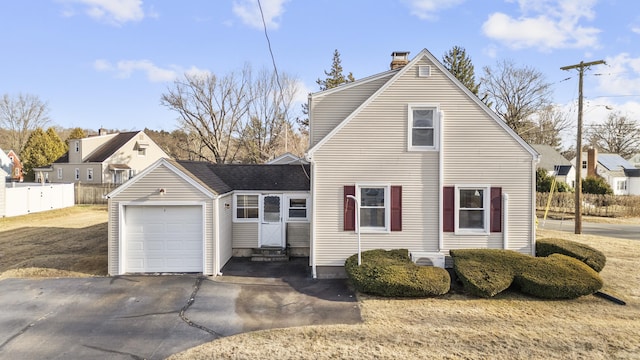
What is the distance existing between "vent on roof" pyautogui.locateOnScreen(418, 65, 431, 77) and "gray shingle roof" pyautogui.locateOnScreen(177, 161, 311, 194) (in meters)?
5.74

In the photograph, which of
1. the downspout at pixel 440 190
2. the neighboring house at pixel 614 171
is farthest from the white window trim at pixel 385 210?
the neighboring house at pixel 614 171

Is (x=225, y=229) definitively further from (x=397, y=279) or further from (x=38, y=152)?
(x=38, y=152)

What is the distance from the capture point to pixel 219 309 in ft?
28.0

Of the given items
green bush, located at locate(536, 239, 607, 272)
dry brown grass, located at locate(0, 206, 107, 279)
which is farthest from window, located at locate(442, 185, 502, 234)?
dry brown grass, located at locate(0, 206, 107, 279)

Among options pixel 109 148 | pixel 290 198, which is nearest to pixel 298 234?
pixel 290 198

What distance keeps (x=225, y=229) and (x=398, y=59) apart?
9243 mm

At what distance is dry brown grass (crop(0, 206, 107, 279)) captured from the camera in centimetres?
1155

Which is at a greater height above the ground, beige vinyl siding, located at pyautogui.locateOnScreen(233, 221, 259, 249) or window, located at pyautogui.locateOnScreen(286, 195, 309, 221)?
window, located at pyautogui.locateOnScreen(286, 195, 309, 221)

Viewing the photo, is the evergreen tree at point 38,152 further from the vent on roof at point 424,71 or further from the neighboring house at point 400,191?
the vent on roof at point 424,71

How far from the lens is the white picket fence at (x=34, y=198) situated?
77.2 ft

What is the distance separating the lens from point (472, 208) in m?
11.3

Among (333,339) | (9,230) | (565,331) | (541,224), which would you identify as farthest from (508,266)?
(9,230)

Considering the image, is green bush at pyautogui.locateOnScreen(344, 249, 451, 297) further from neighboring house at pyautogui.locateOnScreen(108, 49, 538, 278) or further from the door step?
the door step

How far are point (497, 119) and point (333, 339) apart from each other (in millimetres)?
8512
